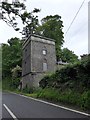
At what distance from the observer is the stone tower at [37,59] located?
54.5 metres

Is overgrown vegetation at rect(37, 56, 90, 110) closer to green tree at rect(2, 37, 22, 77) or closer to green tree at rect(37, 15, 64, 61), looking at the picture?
green tree at rect(37, 15, 64, 61)

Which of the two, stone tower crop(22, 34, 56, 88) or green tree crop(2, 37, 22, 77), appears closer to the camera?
stone tower crop(22, 34, 56, 88)

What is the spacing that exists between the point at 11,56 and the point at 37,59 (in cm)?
2589

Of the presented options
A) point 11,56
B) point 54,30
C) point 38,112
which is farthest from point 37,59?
point 38,112

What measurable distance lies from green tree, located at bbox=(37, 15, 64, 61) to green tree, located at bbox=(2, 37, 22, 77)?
10177 millimetres

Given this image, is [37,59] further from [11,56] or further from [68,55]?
[68,55]

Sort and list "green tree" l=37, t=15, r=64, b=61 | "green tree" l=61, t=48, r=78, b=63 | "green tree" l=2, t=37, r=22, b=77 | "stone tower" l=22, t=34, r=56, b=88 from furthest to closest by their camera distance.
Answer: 1. "green tree" l=61, t=48, r=78, b=63
2. "green tree" l=2, t=37, r=22, b=77
3. "green tree" l=37, t=15, r=64, b=61
4. "stone tower" l=22, t=34, r=56, b=88

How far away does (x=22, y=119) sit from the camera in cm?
1195

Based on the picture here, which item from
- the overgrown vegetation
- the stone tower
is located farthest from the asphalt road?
the stone tower

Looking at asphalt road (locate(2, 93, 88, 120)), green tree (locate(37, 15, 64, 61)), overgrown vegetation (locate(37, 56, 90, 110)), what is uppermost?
green tree (locate(37, 15, 64, 61))

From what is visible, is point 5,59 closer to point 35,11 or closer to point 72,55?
point 72,55

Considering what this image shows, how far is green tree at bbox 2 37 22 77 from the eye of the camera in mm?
79562

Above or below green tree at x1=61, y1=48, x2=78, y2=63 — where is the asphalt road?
below

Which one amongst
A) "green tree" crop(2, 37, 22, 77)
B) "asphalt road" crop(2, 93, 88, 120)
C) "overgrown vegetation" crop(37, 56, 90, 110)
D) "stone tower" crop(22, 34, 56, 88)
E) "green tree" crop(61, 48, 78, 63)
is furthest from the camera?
"green tree" crop(61, 48, 78, 63)
